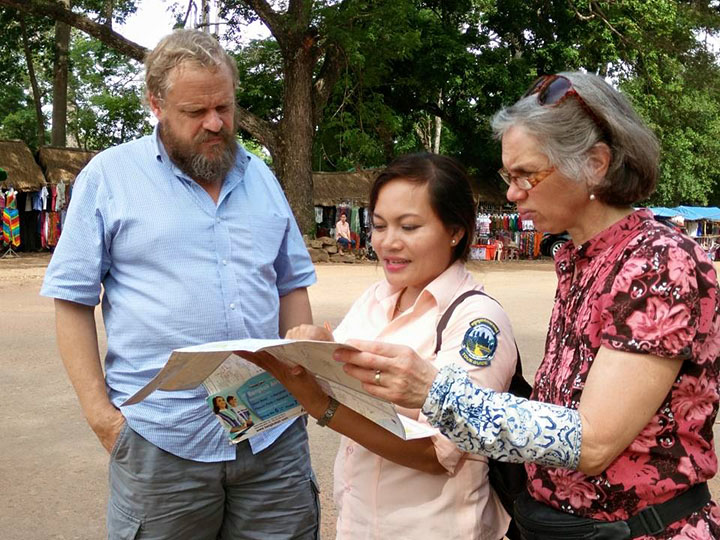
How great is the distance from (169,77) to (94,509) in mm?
2592

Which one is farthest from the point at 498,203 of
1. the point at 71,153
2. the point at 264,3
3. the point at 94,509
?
the point at 94,509

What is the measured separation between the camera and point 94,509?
4.03 meters

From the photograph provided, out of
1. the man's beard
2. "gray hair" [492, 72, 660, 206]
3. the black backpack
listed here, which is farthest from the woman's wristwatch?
the man's beard

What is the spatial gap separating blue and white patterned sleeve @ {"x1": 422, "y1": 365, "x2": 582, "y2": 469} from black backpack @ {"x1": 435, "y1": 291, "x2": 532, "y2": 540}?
1.39ft

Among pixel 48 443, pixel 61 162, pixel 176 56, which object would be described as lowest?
pixel 48 443

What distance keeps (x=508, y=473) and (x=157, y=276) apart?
1200 mm

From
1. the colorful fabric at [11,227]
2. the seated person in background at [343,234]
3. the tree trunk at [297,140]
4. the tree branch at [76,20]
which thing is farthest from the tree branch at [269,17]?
the colorful fabric at [11,227]

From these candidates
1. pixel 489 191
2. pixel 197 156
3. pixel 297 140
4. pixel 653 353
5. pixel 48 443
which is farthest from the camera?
pixel 489 191

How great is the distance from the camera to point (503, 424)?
1445 mm

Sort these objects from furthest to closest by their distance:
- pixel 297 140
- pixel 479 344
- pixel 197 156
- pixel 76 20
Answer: pixel 297 140
pixel 76 20
pixel 197 156
pixel 479 344

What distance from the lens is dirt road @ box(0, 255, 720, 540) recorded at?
3912 millimetres

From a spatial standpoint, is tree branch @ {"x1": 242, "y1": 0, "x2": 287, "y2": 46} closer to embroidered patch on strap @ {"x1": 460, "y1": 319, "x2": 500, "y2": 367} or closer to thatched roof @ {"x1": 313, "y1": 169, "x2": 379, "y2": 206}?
thatched roof @ {"x1": 313, "y1": 169, "x2": 379, "y2": 206}

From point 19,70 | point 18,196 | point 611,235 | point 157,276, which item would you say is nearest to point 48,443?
point 157,276

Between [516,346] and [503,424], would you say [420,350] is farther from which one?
[503,424]
